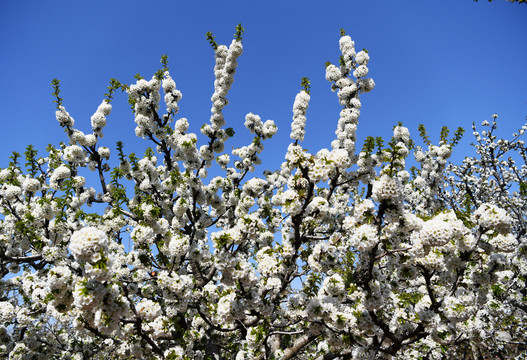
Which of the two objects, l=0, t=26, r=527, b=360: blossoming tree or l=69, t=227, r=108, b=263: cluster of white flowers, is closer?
l=69, t=227, r=108, b=263: cluster of white flowers

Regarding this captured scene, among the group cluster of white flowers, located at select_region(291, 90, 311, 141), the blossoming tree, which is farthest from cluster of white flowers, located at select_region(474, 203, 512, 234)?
cluster of white flowers, located at select_region(291, 90, 311, 141)

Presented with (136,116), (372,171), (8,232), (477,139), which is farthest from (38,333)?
(477,139)

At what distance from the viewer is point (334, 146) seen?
28.7 ft

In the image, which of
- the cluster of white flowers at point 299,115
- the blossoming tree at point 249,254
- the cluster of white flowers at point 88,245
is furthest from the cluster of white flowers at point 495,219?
the cluster of white flowers at point 88,245

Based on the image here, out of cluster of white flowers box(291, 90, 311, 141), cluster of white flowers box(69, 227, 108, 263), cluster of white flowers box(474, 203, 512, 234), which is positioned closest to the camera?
cluster of white flowers box(69, 227, 108, 263)

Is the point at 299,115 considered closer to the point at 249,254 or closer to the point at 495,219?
the point at 495,219

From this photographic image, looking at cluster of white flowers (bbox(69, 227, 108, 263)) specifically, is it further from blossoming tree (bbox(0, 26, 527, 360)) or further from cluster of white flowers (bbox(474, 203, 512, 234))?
cluster of white flowers (bbox(474, 203, 512, 234))

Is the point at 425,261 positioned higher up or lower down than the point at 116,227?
lower down

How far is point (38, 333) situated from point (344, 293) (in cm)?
818

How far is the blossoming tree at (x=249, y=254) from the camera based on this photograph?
468cm

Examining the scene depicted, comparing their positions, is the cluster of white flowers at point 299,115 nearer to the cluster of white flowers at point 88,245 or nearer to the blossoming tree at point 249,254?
the blossoming tree at point 249,254

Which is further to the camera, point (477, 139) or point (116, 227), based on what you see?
point (477, 139)

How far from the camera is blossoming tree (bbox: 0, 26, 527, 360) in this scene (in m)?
4.68

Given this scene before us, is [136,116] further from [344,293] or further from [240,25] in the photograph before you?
[344,293]
